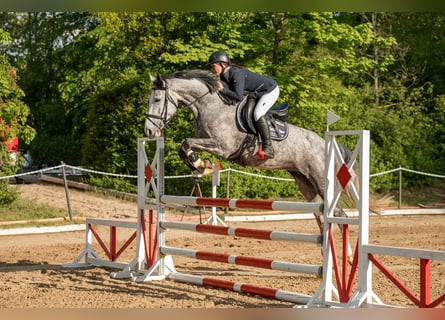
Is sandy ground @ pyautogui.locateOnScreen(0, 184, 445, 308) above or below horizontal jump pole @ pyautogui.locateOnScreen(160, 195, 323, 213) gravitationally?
below

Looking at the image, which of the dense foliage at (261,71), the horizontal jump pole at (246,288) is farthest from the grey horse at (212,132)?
the dense foliage at (261,71)

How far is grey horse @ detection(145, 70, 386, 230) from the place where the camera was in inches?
261

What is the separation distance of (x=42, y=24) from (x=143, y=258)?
2118 centimetres

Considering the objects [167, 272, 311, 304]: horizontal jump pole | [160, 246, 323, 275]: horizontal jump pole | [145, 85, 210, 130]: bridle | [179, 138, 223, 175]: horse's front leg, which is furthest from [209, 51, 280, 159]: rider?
[167, 272, 311, 304]: horizontal jump pole

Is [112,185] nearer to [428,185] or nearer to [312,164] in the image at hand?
[428,185]

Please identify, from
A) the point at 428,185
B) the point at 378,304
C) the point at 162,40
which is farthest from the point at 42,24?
the point at 378,304

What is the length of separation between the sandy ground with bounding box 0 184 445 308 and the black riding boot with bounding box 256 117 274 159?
120 cm

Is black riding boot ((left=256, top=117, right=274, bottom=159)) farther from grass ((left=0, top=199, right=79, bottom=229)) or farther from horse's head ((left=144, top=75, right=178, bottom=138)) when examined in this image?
grass ((left=0, top=199, right=79, bottom=229))

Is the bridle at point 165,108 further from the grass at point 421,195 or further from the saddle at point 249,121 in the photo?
the grass at point 421,195

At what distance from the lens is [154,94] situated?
685cm

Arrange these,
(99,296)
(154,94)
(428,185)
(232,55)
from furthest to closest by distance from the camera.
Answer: (428,185)
(232,55)
(154,94)
(99,296)

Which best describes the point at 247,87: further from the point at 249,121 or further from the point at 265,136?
the point at 265,136

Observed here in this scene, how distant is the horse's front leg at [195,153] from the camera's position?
21.3ft

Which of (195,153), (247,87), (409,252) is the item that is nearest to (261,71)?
(247,87)
